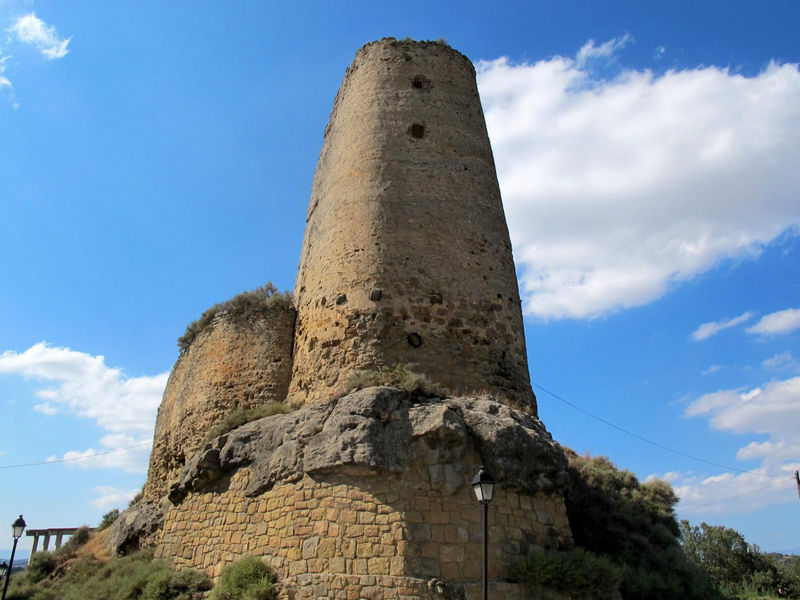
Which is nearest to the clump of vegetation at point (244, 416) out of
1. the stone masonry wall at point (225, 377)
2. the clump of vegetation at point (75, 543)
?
the stone masonry wall at point (225, 377)

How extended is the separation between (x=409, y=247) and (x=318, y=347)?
2.53m

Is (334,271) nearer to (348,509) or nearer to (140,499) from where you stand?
(348,509)

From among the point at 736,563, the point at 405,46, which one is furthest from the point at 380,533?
the point at 736,563

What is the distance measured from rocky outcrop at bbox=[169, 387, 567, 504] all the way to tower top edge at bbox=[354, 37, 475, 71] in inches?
344

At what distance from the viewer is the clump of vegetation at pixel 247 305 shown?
43.2 feet

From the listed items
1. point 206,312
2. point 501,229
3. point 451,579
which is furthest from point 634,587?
point 206,312

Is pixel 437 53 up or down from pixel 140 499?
up

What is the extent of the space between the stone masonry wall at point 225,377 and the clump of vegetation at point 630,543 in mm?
5949

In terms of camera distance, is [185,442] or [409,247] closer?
[409,247]

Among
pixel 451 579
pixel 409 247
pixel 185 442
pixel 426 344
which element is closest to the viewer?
pixel 451 579

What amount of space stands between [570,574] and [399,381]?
11.8ft

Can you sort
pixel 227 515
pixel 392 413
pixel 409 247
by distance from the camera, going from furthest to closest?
pixel 409 247, pixel 227 515, pixel 392 413

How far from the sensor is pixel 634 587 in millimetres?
9008

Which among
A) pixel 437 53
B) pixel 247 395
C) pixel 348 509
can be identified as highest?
pixel 437 53
